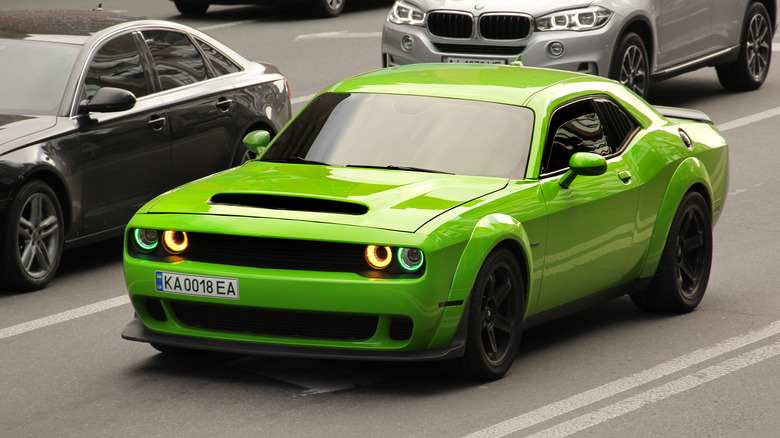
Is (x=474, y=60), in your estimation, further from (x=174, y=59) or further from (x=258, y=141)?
(x=258, y=141)

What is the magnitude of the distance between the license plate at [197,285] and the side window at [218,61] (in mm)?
4268

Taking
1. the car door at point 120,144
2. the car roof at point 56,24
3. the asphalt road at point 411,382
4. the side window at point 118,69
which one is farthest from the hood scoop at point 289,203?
the car roof at point 56,24


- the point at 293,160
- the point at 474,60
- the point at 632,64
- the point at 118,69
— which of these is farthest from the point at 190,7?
the point at 293,160

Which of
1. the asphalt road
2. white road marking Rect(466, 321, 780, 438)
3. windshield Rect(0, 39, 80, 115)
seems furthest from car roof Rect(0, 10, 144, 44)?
white road marking Rect(466, 321, 780, 438)

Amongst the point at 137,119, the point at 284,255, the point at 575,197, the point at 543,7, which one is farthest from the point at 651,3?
the point at 284,255

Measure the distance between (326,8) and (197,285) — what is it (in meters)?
15.2

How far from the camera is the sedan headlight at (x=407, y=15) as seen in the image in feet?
45.7

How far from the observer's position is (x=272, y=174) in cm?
714

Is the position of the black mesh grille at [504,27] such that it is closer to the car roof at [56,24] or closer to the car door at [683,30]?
the car door at [683,30]

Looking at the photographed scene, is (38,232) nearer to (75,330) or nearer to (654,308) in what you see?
(75,330)

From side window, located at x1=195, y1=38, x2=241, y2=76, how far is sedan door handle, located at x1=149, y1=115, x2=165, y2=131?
1.00m

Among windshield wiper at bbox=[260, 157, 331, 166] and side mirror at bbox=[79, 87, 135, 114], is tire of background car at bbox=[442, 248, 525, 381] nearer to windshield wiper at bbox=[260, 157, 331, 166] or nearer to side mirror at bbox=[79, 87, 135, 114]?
windshield wiper at bbox=[260, 157, 331, 166]

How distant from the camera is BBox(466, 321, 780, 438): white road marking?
610cm

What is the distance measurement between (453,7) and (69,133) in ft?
17.9
